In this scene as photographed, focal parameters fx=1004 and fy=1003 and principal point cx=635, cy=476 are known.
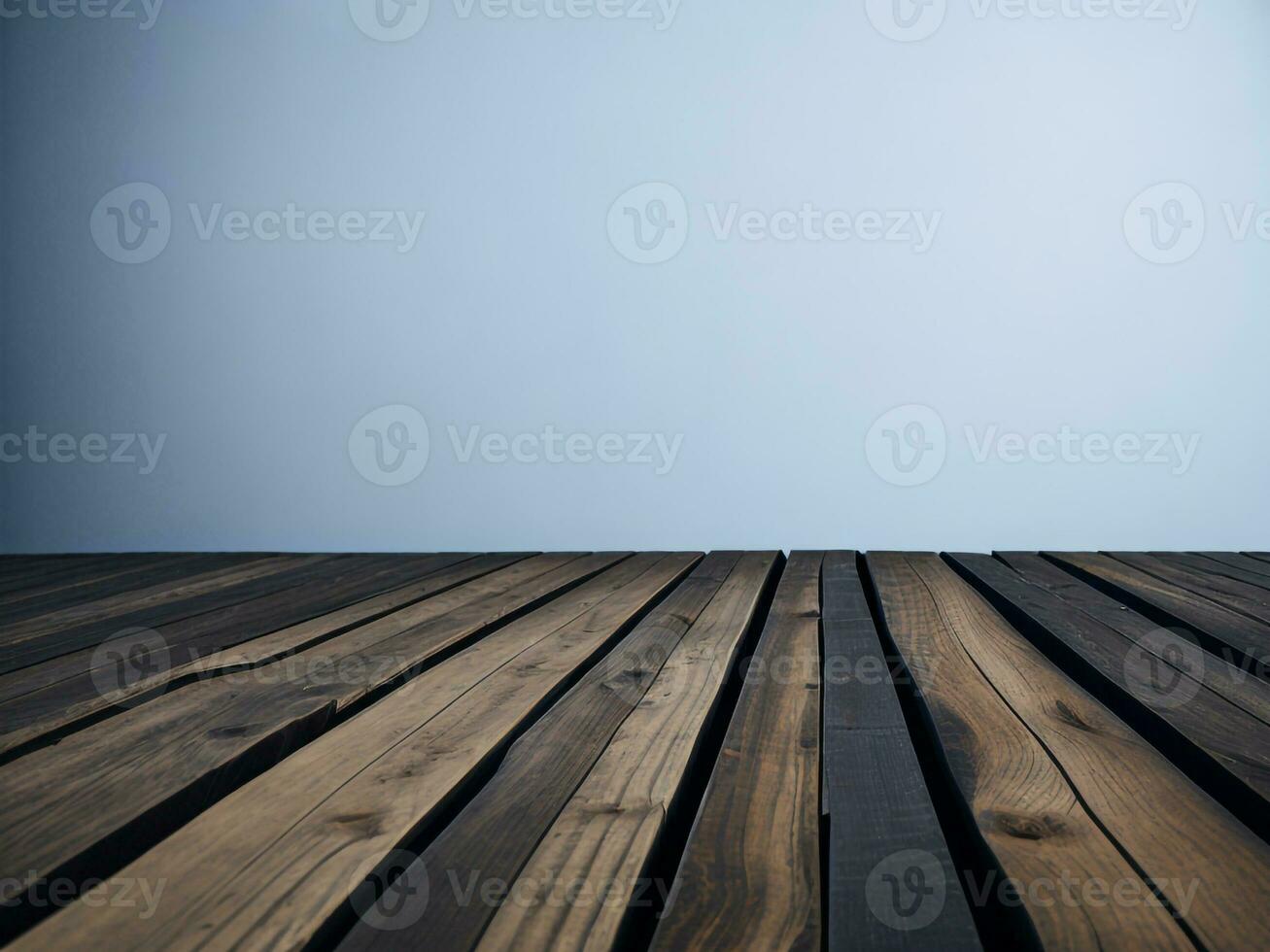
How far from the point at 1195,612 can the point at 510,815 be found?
4.97ft

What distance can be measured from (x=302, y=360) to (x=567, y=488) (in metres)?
1.03

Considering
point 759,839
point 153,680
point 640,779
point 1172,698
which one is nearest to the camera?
point 759,839

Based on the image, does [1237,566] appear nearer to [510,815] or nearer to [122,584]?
[510,815]

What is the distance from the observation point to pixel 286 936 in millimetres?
632

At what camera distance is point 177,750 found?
3.37ft

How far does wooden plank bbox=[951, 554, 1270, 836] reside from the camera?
92 cm

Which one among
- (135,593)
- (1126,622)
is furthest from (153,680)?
(1126,622)

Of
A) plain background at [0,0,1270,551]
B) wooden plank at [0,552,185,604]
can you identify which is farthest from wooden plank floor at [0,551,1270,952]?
plain background at [0,0,1270,551]

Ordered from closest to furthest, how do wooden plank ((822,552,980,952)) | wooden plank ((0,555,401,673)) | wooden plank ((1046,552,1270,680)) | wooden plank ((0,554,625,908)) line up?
wooden plank ((822,552,980,952))
wooden plank ((0,554,625,908))
wooden plank ((1046,552,1270,680))
wooden plank ((0,555,401,673))

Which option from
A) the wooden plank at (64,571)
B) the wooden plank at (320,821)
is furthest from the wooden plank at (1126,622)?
the wooden plank at (64,571)

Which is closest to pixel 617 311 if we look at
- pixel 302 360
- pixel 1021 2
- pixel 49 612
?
pixel 302 360

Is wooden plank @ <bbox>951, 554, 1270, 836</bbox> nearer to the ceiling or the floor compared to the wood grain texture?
nearer to the ceiling

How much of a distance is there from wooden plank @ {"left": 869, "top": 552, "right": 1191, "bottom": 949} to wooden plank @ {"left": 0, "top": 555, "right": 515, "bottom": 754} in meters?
0.96

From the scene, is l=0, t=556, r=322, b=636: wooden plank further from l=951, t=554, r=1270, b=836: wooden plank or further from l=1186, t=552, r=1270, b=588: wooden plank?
l=1186, t=552, r=1270, b=588: wooden plank
